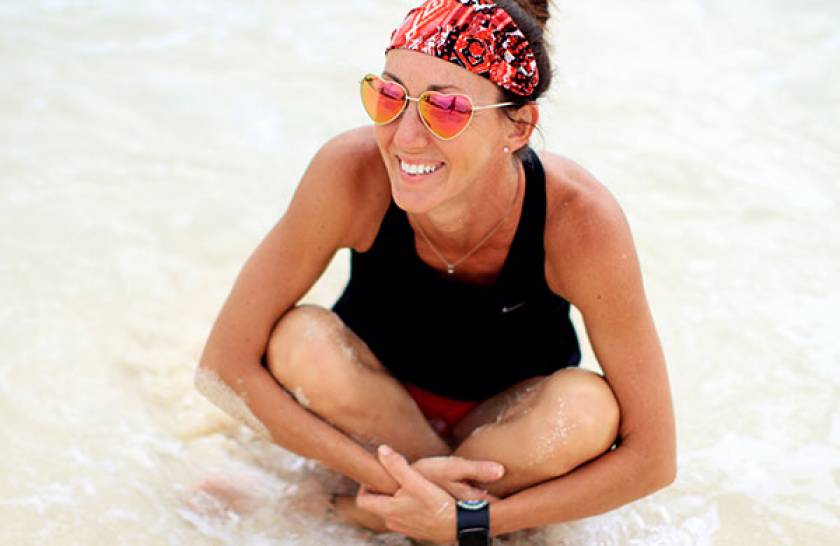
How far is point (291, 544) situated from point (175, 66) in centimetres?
328

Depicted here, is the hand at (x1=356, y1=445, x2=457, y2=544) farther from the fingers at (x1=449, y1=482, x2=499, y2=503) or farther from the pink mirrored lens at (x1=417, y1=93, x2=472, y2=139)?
the pink mirrored lens at (x1=417, y1=93, x2=472, y2=139)

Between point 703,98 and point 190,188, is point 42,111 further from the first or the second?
point 703,98

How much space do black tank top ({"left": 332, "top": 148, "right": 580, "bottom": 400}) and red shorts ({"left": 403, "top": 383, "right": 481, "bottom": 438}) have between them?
2cm

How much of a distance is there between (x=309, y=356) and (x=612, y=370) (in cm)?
72

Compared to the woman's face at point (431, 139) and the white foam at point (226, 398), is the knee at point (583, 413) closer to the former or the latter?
the woman's face at point (431, 139)

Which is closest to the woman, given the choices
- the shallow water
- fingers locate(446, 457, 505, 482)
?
fingers locate(446, 457, 505, 482)

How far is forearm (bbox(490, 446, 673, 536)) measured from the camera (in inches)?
106

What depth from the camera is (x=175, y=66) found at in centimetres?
558

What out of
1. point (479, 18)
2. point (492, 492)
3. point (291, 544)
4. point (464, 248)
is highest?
point (479, 18)

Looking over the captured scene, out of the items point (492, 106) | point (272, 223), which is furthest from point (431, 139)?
point (272, 223)

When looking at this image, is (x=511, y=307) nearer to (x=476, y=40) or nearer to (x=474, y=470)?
(x=474, y=470)

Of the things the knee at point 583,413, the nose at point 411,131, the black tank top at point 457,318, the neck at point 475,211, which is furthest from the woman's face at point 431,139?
the knee at point 583,413

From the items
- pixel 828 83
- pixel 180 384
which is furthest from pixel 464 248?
pixel 828 83

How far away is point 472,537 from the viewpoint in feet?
8.80
